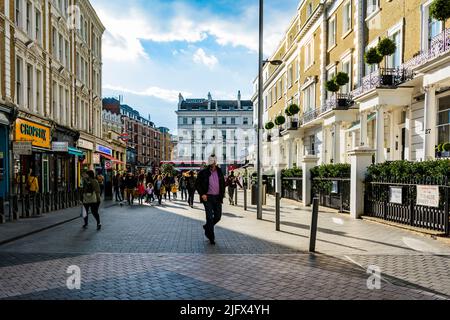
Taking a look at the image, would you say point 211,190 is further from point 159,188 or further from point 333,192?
point 159,188

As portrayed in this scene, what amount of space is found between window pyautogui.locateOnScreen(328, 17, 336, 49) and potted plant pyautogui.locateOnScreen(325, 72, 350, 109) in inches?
200

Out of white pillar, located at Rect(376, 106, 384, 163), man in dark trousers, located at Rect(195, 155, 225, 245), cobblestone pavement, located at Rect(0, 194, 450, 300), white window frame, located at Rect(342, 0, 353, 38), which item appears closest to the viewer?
cobblestone pavement, located at Rect(0, 194, 450, 300)

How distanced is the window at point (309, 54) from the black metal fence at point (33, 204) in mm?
20317

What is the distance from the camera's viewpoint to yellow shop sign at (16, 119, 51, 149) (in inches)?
691

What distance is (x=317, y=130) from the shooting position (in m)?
29.1

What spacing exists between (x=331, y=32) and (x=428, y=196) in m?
19.3

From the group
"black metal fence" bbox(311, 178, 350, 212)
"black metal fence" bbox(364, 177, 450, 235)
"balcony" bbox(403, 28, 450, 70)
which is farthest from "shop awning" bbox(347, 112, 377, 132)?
"black metal fence" bbox(364, 177, 450, 235)

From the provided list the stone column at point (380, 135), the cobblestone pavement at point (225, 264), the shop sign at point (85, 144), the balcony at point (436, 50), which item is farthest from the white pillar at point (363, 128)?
the shop sign at point (85, 144)

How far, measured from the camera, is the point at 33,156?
20375 millimetres

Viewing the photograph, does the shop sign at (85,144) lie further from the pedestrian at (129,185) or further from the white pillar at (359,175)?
the white pillar at (359,175)

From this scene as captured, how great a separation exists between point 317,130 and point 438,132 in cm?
1405

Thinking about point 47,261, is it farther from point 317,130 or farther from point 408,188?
point 317,130

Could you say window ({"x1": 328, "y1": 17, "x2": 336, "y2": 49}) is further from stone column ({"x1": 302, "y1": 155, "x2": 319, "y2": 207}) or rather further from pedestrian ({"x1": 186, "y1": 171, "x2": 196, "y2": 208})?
pedestrian ({"x1": 186, "y1": 171, "x2": 196, "y2": 208})

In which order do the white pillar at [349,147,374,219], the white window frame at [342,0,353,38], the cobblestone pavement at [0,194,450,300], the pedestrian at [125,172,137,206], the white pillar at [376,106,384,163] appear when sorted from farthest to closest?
the white window frame at [342,0,353,38] < the pedestrian at [125,172,137,206] < the white pillar at [376,106,384,163] < the white pillar at [349,147,374,219] < the cobblestone pavement at [0,194,450,300]
